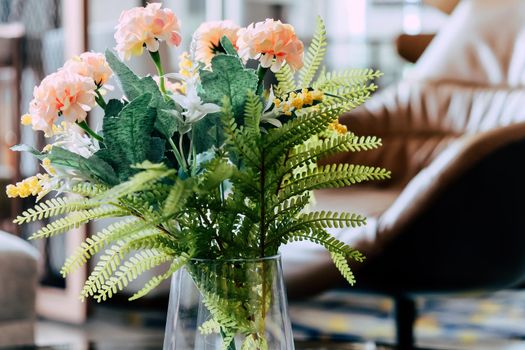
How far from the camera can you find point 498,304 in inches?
129

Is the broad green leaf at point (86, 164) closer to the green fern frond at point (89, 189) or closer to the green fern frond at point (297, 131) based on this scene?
the green fern frond at point (89, 189)

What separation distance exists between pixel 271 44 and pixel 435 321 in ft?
7.80

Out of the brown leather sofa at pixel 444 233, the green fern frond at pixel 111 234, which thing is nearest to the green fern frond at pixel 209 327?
the green fern frond at pixel 111 234

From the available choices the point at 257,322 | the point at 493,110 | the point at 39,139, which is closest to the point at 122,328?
the point at 39,139

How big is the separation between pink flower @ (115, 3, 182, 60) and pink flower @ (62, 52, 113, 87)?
2 cm

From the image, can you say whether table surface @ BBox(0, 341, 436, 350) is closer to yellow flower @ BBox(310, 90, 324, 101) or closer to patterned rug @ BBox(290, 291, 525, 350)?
yellow flower @ BBox(310, 90, 324, 101)

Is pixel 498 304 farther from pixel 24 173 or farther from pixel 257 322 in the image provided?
pixel 257 322

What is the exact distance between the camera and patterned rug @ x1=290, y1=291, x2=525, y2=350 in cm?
263

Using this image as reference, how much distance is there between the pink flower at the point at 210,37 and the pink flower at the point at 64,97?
130mm

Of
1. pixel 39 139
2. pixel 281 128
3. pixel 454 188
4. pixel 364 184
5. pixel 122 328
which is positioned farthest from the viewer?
pixel 39 139

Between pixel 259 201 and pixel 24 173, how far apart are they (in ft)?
8.77

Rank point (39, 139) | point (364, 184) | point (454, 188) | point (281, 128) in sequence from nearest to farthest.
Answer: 1. point (281, 128)
2. point (454, 188)
3. point (364, 184)
4. point (39, 139)

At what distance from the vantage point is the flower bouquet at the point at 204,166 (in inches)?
28.4

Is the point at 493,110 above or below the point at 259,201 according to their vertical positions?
above
